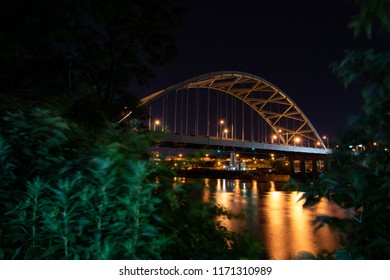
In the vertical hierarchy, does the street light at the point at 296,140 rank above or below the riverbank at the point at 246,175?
above

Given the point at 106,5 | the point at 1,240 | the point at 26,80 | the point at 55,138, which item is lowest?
the point at 1,240

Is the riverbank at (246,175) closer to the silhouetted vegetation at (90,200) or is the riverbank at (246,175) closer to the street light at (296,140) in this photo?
the street light at (296,140)

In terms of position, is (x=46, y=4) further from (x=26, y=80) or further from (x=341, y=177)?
(x=341, y=177)

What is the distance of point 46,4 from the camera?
189 inches

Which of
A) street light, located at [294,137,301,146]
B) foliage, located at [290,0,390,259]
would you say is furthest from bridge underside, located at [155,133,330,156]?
foliage, located at [290,0,390,259]

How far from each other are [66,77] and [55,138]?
544 centimetres

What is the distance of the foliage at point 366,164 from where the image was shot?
1.65 meters

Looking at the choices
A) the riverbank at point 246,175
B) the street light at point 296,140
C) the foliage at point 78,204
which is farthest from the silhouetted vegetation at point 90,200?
the street light at point 296,140

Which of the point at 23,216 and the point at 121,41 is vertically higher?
Result: the point at 121,41

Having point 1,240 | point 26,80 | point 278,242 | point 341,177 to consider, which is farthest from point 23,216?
point 278,242

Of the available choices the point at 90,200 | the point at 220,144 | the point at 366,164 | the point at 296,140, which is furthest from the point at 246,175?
the point at 90,200

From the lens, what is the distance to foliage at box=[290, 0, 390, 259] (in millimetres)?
1649

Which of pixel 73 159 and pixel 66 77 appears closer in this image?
pixel 73 159

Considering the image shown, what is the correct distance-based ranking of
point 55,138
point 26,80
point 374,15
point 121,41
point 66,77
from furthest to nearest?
point 121,41 → point 66,77 → point 26,80 → point 55,138 → point 374,15
